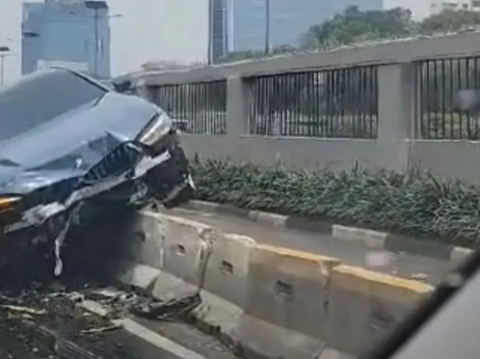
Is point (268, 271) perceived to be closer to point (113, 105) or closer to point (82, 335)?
point (82, 335)

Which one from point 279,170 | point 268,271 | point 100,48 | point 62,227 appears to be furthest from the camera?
point 279,170

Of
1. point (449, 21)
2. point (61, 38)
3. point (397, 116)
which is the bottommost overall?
point (397, 116)

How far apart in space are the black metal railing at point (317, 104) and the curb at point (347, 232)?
5.66 ft

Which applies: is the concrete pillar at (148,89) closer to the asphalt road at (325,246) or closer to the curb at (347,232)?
the curb at (347,232)

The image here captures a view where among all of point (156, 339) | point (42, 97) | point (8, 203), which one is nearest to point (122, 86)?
point (42, 97)

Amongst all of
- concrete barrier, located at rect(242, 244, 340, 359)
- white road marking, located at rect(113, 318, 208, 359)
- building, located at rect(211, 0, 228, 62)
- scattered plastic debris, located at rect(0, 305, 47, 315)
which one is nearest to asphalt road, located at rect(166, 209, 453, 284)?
concrete barrier, located at rect(242, 244, 340, 359)

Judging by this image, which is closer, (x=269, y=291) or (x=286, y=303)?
(x=286, y=303)

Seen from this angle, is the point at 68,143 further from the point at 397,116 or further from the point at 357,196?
the point at 397,116

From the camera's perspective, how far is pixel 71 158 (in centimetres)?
1123

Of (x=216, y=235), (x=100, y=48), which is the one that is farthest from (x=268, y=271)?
(x=100, y=48)

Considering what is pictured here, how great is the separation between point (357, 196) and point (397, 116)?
4.84ft

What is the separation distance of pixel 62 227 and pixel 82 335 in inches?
102

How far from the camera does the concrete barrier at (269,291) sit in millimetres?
6340

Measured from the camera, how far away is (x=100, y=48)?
1468 cm
